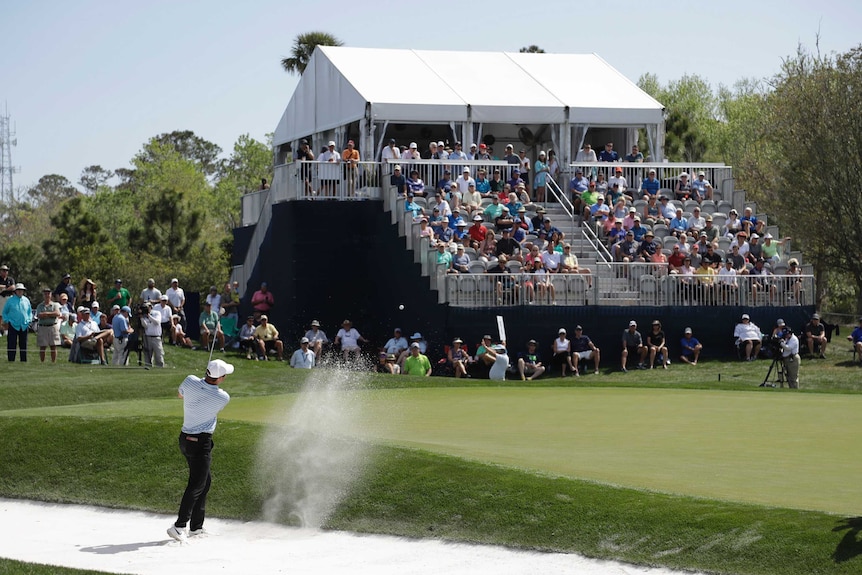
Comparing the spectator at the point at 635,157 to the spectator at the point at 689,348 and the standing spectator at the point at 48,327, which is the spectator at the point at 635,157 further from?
the standing spectator at the point at 48,327

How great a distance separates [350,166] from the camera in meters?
37.8

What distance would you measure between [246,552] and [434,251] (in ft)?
66.0

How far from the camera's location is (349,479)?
1526cm

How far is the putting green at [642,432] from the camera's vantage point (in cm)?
1434

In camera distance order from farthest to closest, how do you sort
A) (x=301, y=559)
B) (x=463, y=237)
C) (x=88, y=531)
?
(x=463, y=237), (x=88, y=531), (x=301, y=559)

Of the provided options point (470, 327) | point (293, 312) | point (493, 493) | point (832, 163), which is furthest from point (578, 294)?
point (493, 493)

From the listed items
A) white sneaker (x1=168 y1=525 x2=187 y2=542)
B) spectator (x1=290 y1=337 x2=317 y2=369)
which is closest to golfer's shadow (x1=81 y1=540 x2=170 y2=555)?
white sneaker (x1=168 y1=525 x2=187 y2=542)

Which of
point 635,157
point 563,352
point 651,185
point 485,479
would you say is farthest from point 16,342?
point 635,157

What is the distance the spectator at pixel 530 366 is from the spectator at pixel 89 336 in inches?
354

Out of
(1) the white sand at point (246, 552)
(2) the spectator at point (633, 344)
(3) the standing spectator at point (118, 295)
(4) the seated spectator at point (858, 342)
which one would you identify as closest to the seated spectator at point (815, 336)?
(4) the seated spectator at point (858, 342)

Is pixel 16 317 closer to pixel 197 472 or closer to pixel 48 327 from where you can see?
pixel 48 327

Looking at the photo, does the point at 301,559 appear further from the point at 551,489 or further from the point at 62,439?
the point at 62,439

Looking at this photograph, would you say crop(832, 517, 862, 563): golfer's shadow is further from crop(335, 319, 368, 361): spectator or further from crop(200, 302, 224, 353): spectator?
crop(200, 302, 224, 353): spectator

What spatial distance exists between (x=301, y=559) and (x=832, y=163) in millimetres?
35538
